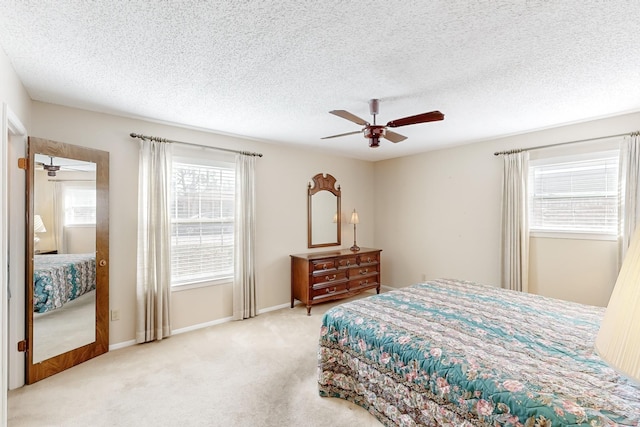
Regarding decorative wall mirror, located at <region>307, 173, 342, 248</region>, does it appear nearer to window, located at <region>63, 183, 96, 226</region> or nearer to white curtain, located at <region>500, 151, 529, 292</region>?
white curtain, located at <region>500, 151, 529, 292</region>

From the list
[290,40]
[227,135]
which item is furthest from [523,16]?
[227,135]

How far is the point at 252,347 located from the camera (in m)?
3.26

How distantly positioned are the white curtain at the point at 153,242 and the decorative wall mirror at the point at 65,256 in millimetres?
317

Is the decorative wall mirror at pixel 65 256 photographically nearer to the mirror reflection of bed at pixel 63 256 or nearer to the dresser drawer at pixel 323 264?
the mirror reflection of bed at pixel 63 256

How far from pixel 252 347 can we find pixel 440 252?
320cm

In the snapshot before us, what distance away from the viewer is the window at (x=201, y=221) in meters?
3.70

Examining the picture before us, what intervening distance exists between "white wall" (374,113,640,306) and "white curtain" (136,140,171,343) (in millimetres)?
3731

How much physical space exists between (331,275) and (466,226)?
2153 mm

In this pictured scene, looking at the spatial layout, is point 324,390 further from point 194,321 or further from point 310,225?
point 310,225

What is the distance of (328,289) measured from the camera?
4.47 meters

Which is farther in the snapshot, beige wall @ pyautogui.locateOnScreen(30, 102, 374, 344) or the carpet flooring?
beige wall @ pyautogui.locateOnScreen(30, 102, 374, 344)

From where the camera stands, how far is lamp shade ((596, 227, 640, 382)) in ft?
1.71

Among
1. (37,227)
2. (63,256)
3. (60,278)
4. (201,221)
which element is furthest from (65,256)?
(201,221)

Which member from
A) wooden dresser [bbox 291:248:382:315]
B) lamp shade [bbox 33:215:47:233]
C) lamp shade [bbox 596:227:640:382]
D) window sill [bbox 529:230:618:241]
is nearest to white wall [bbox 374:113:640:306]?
window sill [bbox 529:230:618:241]
